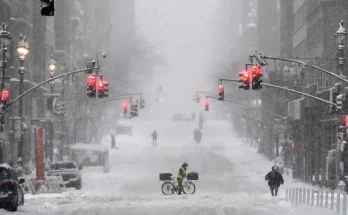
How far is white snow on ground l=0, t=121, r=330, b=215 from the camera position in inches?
1121

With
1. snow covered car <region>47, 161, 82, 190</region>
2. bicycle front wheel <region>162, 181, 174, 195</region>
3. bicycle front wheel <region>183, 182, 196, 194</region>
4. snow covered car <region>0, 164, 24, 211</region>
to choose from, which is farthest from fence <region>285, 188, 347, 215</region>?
snow covered car <region>47, 161, 82, 190</region>

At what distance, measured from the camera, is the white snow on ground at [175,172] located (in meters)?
28.5

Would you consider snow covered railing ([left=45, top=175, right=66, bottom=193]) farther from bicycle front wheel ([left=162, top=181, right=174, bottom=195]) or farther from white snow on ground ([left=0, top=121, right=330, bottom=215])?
bicycle front wheel ([left=162, top=181, right=174, bottom=195])

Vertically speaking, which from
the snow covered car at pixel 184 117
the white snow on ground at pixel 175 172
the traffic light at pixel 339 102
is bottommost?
the white snow on ground at pixel 175 172

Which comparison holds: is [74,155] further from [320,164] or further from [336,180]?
[336,180]

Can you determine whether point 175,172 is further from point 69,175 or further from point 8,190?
point 8,190

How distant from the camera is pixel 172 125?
125500mm

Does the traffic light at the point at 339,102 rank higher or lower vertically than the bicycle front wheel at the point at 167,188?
higher

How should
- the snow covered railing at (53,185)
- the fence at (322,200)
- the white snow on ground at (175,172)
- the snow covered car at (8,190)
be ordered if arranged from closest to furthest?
the fence at (322,200), the snow covered car at (8,190), the white snow on ground at (175,172), the snow covered railing at (53,185)

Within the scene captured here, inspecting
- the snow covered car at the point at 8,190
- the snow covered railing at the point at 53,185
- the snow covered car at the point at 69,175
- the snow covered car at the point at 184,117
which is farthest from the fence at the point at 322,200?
the snow covered car at the point at 184,117

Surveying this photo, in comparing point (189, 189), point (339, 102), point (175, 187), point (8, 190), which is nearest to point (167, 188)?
point (175, 187)

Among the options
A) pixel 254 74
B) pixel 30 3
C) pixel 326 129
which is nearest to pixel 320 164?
pixel 326 129

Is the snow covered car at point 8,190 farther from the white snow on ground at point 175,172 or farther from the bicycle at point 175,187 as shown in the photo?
the bicycle at point 175,187

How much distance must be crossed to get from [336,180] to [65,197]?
1568 cm
